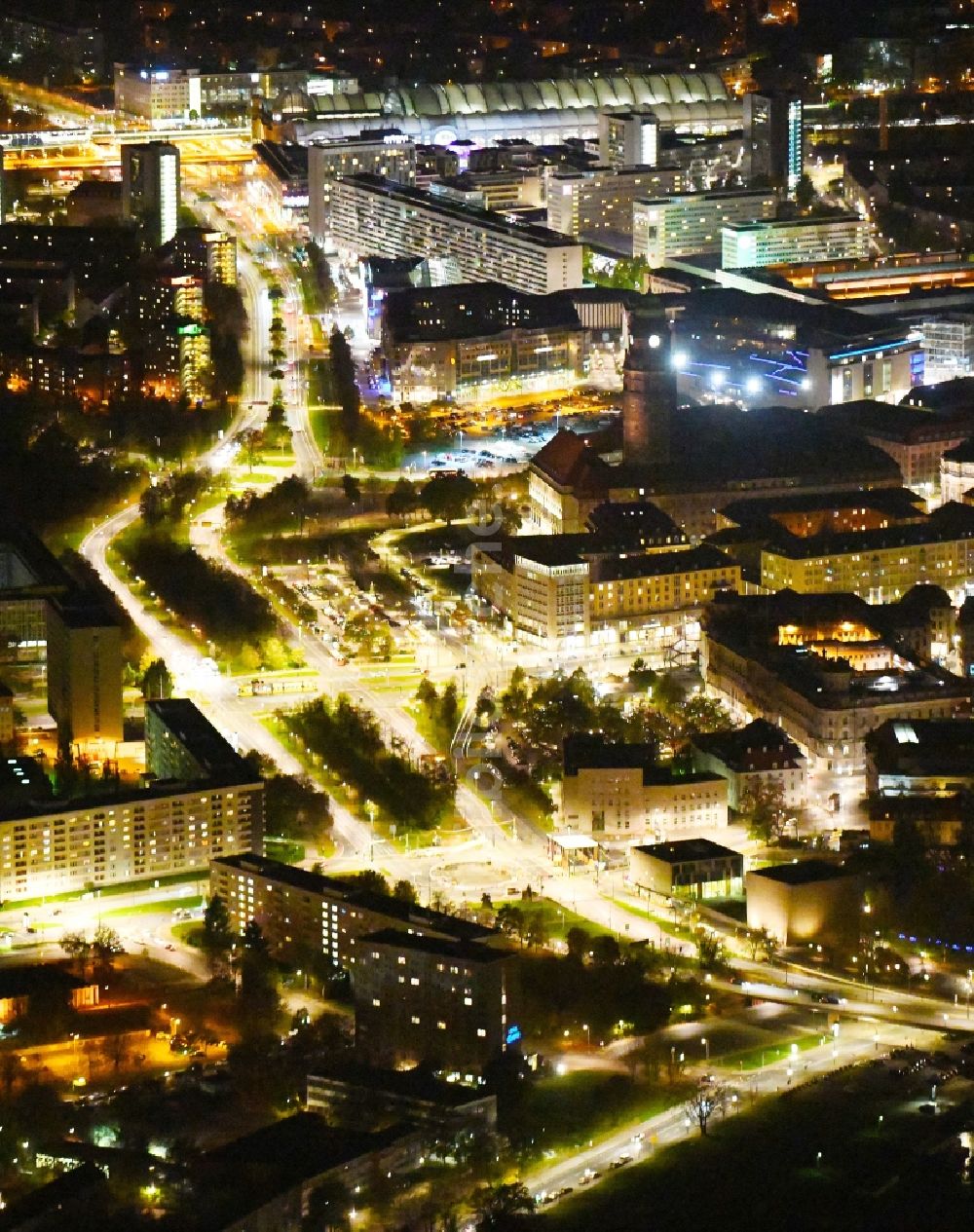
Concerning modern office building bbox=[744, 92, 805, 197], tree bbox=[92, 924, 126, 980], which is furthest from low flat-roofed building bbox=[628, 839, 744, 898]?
modern office building bbox=[744, 92, 805, 197]

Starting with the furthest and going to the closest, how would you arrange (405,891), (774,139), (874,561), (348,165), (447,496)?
(774,139)
(348,165)
(447,496)
(874,561)
(405,891)

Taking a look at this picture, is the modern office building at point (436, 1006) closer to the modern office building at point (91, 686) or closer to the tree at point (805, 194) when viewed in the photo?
the modern office building at point (91, 686)

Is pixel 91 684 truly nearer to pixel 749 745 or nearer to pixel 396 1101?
pixel 749 745

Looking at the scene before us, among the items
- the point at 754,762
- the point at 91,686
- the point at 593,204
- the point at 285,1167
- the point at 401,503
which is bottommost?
the point at 285,1167

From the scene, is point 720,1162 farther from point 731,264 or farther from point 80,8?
point 80,8

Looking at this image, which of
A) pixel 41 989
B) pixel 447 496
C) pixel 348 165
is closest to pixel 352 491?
pixel 447 496

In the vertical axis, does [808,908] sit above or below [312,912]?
below

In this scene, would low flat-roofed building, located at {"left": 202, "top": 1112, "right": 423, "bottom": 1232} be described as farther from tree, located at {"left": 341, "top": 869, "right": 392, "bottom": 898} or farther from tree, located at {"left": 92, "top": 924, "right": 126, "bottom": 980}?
tree, located at {"left": 341, "top": 869, "right": 392, "bottom": 898}
